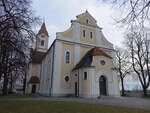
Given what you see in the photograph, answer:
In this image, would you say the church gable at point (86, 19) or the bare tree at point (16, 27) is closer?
the bare tree at point (16, 27)

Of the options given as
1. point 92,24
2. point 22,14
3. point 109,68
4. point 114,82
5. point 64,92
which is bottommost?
point 64,92

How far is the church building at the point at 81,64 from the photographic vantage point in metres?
21.7

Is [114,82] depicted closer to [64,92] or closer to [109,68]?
[109,68]

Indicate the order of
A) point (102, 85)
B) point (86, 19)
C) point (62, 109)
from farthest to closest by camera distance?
point (86, 19), point (102, 85), point (62, 109)

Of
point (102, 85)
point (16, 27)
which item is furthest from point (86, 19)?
point (16, 27)

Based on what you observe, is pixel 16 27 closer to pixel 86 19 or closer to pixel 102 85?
pixel 102 85

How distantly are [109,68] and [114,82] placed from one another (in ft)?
7.97

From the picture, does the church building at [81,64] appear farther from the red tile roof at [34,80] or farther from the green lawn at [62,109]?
the red tile roof at [34,80]

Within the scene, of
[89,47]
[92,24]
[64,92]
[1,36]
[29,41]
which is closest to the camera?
[1,36]

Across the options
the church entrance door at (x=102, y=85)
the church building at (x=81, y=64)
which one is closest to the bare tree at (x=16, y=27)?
the church building at (x=81, y=64)

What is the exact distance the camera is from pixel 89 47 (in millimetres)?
27188

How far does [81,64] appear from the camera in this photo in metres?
23.3

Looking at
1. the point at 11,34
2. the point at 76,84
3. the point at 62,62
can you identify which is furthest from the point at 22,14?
the point at 76,84

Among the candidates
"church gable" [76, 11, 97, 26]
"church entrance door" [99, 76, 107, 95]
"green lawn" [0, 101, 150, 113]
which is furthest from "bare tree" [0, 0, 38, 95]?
"church gable" [76, 11, 97, 26]
